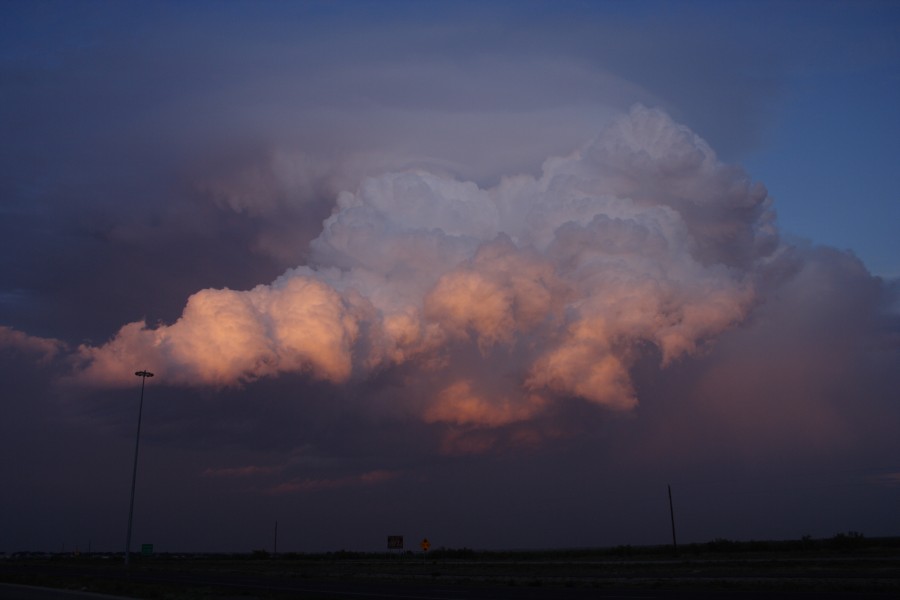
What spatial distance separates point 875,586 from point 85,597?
33182 mm

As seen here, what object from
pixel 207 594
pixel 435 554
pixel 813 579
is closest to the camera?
pixel 207 594

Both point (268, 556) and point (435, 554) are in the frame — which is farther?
point (268, 556)

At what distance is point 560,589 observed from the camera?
43.8 metres

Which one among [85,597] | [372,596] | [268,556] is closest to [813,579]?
[372,596]

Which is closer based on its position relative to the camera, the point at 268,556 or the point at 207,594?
the point at 207,594

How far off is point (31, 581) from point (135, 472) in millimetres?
15102

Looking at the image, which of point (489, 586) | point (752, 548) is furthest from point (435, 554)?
point (489, 586)

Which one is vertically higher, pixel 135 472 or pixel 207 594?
pixel 135 472

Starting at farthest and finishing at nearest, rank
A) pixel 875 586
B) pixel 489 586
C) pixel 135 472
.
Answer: pixel 135 472 < pixel 489 586 < pixel 875 586

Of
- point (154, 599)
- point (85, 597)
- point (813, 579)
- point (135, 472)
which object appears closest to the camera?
point (85, 597)

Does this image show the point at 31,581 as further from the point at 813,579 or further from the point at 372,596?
the point at 813,579

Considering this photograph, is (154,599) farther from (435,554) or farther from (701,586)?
(435,554)

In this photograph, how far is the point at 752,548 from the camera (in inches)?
3907

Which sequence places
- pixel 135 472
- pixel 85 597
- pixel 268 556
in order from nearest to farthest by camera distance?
pixel 85 597 → pixel 135 472 → pixel 268 556
